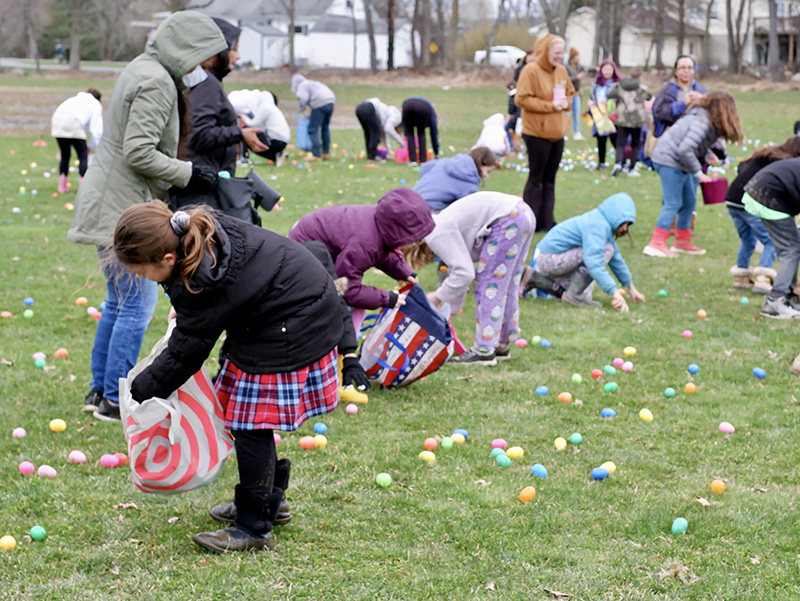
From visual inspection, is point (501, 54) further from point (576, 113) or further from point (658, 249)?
point (658, 249)

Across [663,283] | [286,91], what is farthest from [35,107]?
[663,283]

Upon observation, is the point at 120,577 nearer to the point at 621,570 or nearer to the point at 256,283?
the point at 256,283

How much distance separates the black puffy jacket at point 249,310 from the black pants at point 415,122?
1361cm

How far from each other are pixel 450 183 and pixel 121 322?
2892 mm

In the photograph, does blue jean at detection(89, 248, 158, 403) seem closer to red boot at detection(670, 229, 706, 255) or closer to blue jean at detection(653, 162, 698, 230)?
blue jean at detection(653, 162, 698, 230)

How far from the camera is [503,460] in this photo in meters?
5.10

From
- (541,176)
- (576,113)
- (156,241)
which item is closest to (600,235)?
(541,176)

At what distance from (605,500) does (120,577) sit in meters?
2.28

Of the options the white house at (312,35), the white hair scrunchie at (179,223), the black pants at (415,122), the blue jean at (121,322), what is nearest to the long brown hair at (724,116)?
the blue jean at (121,322)

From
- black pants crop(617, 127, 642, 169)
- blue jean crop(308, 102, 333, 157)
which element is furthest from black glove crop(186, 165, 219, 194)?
blue jean crop(308, 102, 333, 157)

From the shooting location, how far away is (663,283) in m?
9.68

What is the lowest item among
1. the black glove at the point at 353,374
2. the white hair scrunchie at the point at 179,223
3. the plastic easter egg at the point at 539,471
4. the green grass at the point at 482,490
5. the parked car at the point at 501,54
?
the green grass at the point at 482,490

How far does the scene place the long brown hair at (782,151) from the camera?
27.2ft

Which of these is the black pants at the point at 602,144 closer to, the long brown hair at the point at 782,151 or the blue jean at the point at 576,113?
the blue jean at the point at 576,113
